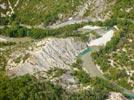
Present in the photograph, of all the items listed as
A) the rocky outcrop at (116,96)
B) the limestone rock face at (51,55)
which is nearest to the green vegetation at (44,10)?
the limestone rock face at (51,55)

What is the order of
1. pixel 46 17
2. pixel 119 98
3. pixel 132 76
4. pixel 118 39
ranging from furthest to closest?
pixel 46 17
pixel 118 39
pixel 132 76
pixel 119 98

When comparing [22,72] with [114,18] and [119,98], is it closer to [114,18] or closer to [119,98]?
[119,98]

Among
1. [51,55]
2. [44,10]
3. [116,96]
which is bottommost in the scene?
[116,96]

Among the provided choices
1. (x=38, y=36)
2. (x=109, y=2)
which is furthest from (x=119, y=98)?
(x=109, y=2)

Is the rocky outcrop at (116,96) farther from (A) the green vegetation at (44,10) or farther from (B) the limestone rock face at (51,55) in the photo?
(A) the green vegetation at (44,10)

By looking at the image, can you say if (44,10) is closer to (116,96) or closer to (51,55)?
(51,55)

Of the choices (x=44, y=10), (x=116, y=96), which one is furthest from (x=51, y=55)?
(x=44, y=10)

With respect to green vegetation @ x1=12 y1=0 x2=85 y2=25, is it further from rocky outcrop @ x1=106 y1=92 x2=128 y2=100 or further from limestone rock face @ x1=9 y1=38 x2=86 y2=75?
rocky outcrop @ x1=106 y1=92 x2=128 y2=100

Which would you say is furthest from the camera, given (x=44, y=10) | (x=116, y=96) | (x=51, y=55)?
(x=44, y=10)

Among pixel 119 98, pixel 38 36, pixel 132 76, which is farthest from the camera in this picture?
pixel 38 36
